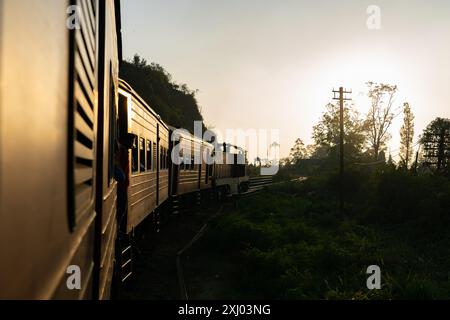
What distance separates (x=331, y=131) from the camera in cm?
6638

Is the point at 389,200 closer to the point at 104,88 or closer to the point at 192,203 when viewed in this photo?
the point at 192,203

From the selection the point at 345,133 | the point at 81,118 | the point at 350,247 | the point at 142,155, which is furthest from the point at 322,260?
the point at 345,133

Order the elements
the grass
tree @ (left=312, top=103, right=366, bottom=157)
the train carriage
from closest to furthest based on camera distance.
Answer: the grass
the train carriage
tree @ (left=312, top=103, right=366, bottom=157)

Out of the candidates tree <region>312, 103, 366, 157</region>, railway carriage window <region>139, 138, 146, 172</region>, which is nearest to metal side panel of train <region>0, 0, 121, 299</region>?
railway carriage window <region>139, 138, 146, 172</region>

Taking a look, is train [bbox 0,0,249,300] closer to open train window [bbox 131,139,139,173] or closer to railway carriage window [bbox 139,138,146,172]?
open train window [bbox 131,139,139,173]

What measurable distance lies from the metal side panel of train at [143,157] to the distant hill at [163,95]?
5523cm

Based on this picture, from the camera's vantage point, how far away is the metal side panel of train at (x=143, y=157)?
27.0 ft

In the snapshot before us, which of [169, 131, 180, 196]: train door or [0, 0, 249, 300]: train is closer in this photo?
[0, 0, 249, 300]: train

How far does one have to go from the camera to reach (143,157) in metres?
10.5

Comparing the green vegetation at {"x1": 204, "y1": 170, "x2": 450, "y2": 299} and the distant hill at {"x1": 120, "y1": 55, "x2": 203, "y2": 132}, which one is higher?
the distant hill at {"x1": 120, "y1": 55, "x2": 203, "y2": 132}

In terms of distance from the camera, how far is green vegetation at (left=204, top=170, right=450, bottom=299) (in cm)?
945

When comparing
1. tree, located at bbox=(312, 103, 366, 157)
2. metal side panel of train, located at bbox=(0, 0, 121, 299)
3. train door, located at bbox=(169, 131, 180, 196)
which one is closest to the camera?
metal side panel of train, located at bbox=(0, 0, 121, 299)

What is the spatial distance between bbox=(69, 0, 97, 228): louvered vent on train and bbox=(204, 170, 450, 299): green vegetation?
676cm

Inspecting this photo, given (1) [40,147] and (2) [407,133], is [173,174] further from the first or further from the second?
(2) [407,133]
